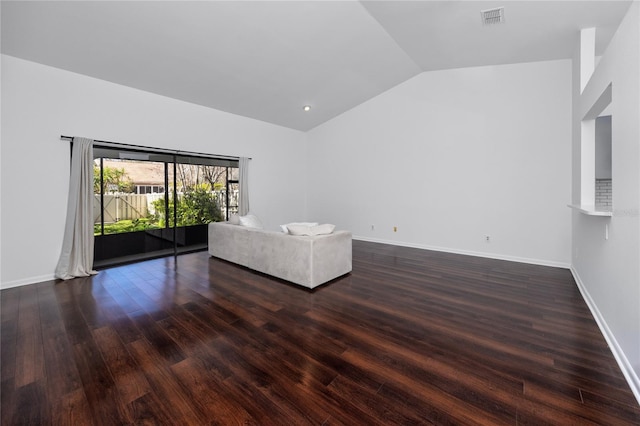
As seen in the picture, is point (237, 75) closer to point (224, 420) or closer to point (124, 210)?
point (124, 210)

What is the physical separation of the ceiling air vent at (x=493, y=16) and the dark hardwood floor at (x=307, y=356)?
3.33 meters

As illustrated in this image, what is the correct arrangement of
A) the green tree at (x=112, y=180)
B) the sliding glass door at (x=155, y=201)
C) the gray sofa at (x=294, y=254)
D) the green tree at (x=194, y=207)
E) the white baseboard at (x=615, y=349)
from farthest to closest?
the green tree at (x=194, y=207) → the sliding glass door at (x=155, y=201) → the green tree at (x=112, y=180) → the gray sofa at (x=294, y=254) → the white baseboard at (x=615, y=349)

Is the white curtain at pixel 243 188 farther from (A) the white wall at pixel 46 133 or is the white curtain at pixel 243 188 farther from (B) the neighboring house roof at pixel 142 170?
(B) the neighboring house roof at pixel 142 170

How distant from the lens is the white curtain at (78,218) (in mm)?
3928

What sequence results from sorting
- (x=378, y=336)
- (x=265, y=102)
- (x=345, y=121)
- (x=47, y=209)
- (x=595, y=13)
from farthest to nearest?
(x=345, y=121)
(x=265, y=102)
(x=47, y=209)
(x=595, y=13)
(x=378, y=336)

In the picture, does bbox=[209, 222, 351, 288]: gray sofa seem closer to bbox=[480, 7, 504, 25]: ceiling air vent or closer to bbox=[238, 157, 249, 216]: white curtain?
bbox=[238, 157, 249, 216]: white curtain

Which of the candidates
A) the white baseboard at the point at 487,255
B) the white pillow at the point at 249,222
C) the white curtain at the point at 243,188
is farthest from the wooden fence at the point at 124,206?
the white baseboard at the point at 487,255

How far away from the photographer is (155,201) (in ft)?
17.0

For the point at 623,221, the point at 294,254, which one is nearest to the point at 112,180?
the point at 294,254

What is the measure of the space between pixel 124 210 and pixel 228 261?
2.02 m

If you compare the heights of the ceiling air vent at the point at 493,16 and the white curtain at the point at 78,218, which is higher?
the ceiling air vent at the point at 493,16

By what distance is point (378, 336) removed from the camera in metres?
2.32

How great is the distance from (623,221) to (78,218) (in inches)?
235

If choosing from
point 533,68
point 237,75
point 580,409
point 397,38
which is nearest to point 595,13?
point 533,68
